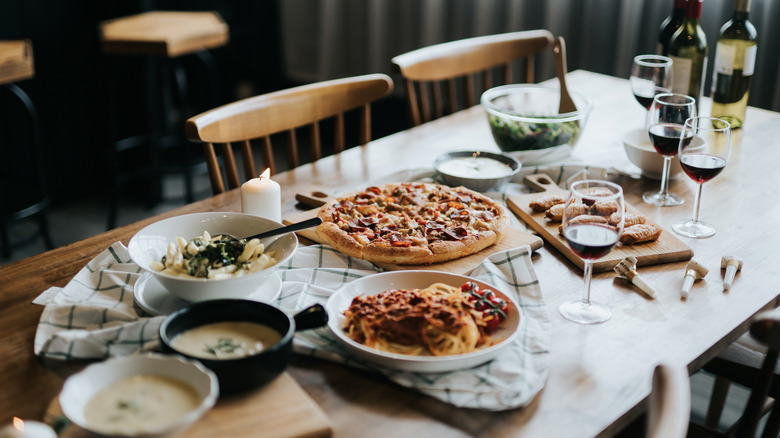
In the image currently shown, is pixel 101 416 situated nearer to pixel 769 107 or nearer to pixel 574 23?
pixel 769 107

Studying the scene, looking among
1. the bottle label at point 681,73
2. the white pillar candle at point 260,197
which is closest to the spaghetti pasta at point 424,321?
the white pillar candle at point 260,197

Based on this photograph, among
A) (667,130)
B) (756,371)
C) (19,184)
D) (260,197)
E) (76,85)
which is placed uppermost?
(667,130)

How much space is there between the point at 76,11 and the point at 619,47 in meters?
2.73

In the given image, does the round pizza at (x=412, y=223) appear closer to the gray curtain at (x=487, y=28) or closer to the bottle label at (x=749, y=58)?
the bottle label at (x=749, y=58)

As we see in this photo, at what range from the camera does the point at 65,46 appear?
12.4 ft

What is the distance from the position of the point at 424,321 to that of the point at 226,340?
29cm

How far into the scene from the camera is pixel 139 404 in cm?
89

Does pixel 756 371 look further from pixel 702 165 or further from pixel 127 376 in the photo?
pixel 127 376

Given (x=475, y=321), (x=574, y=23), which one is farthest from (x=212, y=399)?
(x=574, y=23)

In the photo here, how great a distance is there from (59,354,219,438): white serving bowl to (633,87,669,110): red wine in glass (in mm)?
1418

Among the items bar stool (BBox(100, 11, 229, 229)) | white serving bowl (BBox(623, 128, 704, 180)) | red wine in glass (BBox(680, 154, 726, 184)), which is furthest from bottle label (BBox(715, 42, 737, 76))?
bar stool (BBox(100, 11, 229, 229))

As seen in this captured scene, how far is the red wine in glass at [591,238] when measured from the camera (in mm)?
1143

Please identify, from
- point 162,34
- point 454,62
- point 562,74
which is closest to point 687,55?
point 562,74

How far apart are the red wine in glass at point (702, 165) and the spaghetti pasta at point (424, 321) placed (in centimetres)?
59
